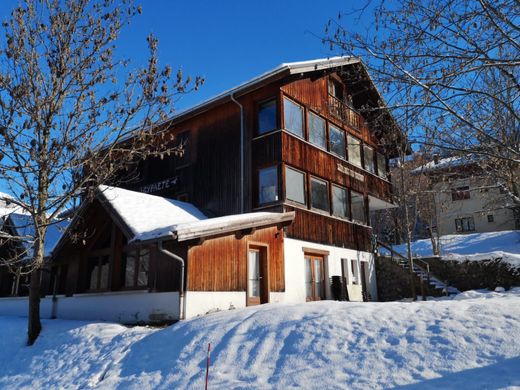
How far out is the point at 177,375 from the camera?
7.20 m

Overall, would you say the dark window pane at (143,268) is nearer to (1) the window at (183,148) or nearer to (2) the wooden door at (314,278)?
(2) the wooden door at (314,278)

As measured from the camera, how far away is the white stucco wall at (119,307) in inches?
455

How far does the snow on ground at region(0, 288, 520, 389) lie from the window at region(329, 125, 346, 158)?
11359 millimetres

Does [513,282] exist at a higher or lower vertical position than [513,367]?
higher

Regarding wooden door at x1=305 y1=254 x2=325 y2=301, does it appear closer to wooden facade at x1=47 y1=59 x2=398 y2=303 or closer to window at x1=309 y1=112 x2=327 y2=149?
wooden facade at x1=47 y1=59 x2=398 y2=303

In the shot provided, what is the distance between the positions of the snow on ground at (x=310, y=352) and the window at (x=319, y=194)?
27.4 ft

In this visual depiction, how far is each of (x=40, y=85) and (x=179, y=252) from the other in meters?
5.70

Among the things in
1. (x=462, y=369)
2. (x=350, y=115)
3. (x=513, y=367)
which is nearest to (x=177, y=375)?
(x=462, y=369)

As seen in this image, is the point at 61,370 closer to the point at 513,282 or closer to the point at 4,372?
the point at 4,372

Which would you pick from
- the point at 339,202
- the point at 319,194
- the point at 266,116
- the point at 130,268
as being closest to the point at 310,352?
the point at 130,268

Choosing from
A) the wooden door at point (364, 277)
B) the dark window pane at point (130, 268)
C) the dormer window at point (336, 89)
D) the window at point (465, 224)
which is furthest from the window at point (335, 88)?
the window at point (465, 224)

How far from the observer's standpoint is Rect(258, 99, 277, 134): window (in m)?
16.6

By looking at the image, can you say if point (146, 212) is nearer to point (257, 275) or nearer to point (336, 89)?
point (257, 275)

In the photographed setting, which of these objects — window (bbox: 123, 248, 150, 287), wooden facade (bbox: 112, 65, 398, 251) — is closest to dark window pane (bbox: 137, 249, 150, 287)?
window (bbox: 123, 248, 150, 287)
